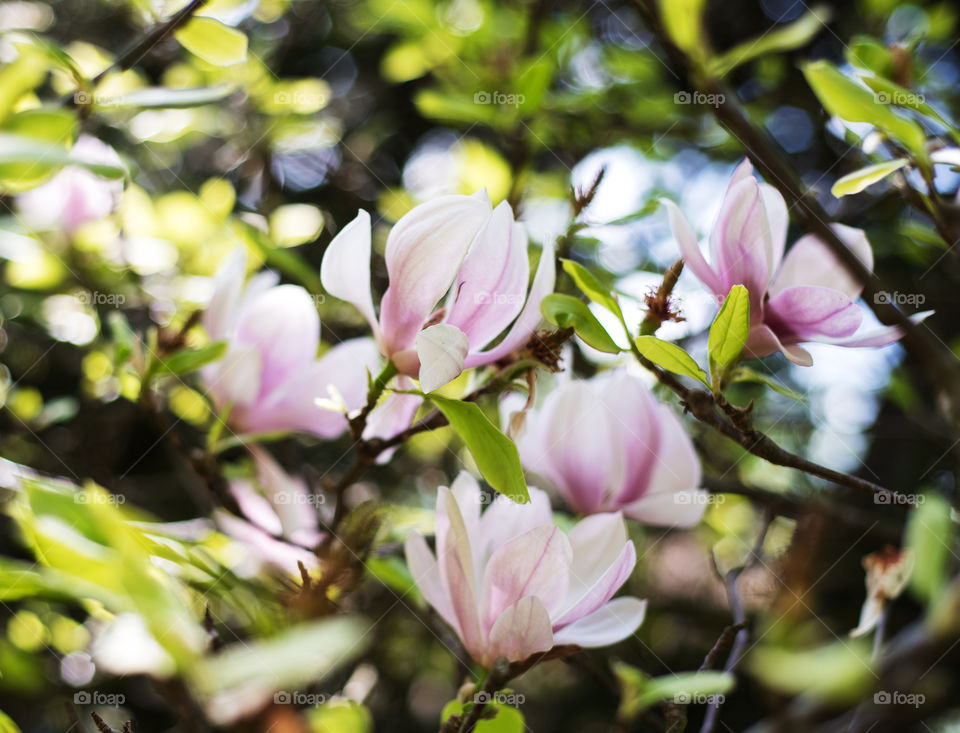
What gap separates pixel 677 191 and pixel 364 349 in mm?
962

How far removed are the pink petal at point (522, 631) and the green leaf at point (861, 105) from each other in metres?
0.42

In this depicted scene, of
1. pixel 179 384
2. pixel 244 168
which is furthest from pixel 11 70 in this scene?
pixel 244 168

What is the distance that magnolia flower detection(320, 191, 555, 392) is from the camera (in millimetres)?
466

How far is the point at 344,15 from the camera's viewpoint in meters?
1.67

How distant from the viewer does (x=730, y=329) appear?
1.63 feet

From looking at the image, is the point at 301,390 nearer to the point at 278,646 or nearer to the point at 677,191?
the point at 278,646

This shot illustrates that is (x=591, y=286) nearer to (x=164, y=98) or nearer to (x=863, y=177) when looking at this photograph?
(x=863, y=177)
